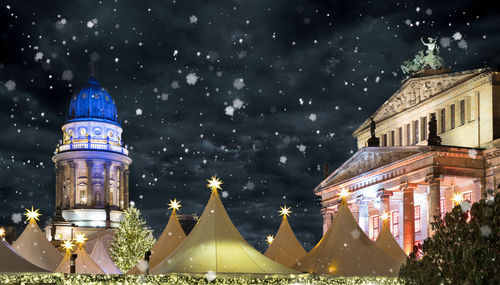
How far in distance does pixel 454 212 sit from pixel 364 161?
37041 mm

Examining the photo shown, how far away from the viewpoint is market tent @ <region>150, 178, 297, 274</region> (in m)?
25.8

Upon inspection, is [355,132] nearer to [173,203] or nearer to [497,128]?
[497,128]

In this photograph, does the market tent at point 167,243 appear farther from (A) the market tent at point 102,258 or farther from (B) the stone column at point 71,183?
(B) the stone column at point 71,183

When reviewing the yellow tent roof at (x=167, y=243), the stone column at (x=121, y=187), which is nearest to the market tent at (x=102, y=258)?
the yellow tent roof at (x=167, y=243)

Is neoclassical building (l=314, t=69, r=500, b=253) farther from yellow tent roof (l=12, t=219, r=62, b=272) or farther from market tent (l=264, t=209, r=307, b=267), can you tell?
yellow tent roof (l=12, t=219, r=62, b=272)

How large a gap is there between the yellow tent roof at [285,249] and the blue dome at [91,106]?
66.0m

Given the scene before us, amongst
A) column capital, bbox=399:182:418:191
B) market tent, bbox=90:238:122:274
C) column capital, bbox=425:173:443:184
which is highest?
column capital, bbox=425:173:443:184

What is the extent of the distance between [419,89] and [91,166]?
6301 centimetres

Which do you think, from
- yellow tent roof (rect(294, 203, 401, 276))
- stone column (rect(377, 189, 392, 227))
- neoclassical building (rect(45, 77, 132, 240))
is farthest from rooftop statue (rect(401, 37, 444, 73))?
neoclassical building (rect(45, 77, 132, 240))

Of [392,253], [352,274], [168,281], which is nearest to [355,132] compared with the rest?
[392,253]

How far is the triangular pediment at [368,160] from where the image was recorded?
44688mm

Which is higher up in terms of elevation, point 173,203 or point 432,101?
point 432,101

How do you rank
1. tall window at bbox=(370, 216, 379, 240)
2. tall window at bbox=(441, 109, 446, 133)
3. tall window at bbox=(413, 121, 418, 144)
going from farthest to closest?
tall window at bbox=(370, 216, 379, 240) → tall window at bbox=(413, 121, 418, 144) → tall window at bbox=(441, 109, 446, 133)

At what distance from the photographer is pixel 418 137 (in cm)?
4975
